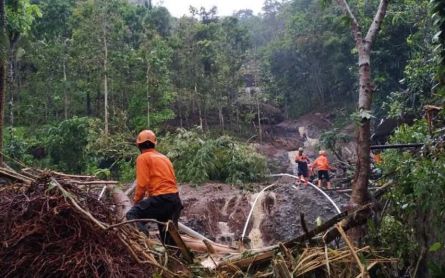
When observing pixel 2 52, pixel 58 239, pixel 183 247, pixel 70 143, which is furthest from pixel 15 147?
pixel 58 239

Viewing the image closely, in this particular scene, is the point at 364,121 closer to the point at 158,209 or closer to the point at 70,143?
the point at 158,209

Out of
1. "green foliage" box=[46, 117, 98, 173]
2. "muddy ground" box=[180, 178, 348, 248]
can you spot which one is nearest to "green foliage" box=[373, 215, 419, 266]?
"muddy ground" box=[180, 178, 348, 248]

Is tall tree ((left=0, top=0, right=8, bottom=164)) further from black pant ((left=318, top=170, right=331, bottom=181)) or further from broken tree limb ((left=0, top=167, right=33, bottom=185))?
black pant ((left=318, top=170, right=331, bottom=181))

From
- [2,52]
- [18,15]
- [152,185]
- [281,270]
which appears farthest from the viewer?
[18,15]

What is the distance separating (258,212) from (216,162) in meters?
3.94

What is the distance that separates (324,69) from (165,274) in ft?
123

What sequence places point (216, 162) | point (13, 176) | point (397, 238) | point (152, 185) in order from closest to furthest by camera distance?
point (13, 176) < point (397, 238) < point (152, 185) < point (216, 162)

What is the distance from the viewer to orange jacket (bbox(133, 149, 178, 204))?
4.80 meters

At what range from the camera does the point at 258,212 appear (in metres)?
12.3

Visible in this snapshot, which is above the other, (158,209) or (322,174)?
(158,209)

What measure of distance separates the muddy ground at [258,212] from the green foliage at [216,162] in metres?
1.47

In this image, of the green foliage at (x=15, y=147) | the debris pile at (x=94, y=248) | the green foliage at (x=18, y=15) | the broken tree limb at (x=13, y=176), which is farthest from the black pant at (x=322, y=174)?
the broken tree limb at (x=13, y=176)

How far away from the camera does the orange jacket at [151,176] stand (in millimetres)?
4805

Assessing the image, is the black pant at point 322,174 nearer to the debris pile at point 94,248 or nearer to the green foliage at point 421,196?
the green foliage at point 421,196
